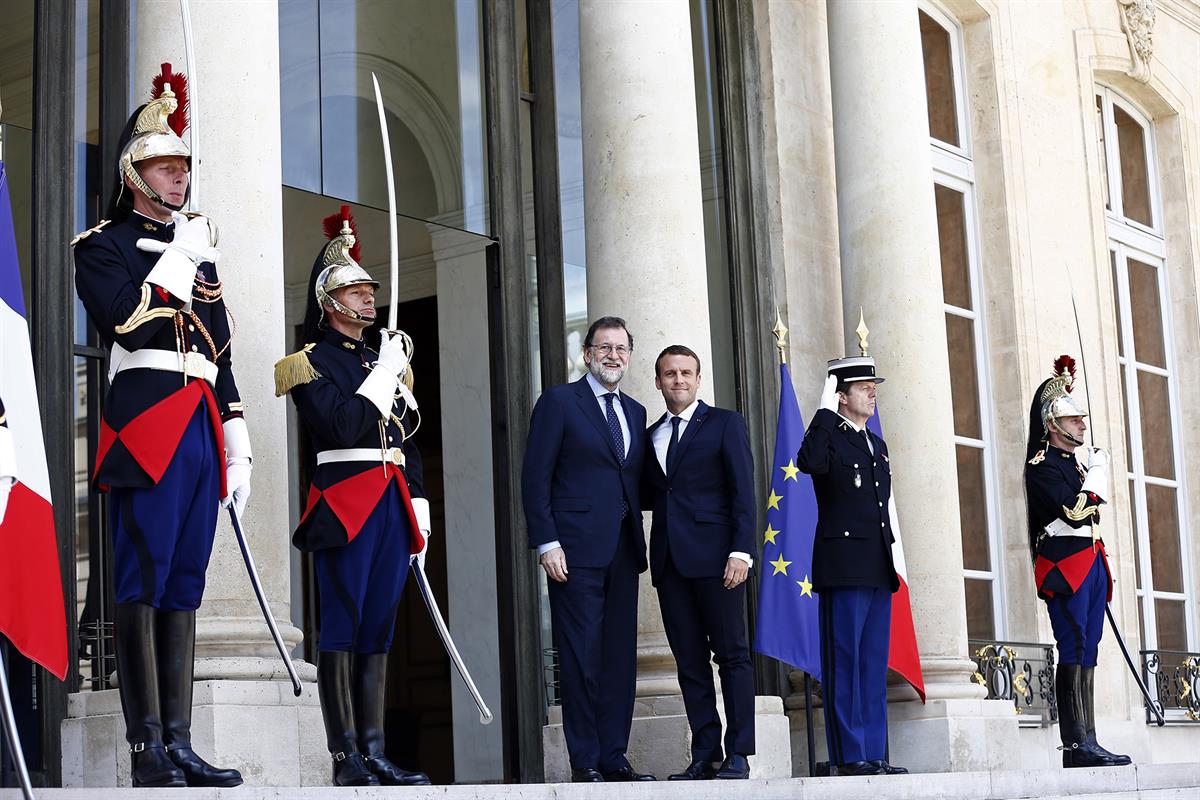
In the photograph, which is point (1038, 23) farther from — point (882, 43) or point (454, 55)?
point (454, 55)

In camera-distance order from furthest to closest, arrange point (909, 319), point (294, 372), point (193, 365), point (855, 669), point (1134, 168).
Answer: point (1134, 168) → point (909, 319) → point (855, 669) → point (294, 372) → point (193, 365)

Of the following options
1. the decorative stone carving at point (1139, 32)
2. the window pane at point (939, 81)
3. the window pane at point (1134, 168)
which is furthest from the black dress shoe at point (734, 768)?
the window pane at point (1134, 168)

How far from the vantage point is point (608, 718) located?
588cm

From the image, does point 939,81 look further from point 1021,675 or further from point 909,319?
point 1021,675

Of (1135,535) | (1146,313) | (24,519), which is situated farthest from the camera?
(1146,313)

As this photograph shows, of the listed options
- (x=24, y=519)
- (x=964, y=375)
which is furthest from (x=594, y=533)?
(x=964, y=375)

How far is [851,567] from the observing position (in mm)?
6332

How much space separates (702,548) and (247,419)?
164 cm

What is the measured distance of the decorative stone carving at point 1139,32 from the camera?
1160 centimetres

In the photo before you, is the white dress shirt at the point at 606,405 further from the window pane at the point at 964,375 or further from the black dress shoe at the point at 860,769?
the window pane at the point at 964,375

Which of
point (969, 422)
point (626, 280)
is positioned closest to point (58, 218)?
point (626, 280)

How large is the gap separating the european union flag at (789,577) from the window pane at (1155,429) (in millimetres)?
5002

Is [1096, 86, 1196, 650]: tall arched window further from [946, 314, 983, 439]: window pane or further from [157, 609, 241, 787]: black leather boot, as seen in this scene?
[157, 609, 241, 787]: black leather boot

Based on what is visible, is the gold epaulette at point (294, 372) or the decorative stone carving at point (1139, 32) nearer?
the gold epaulette at point (294, 372)
